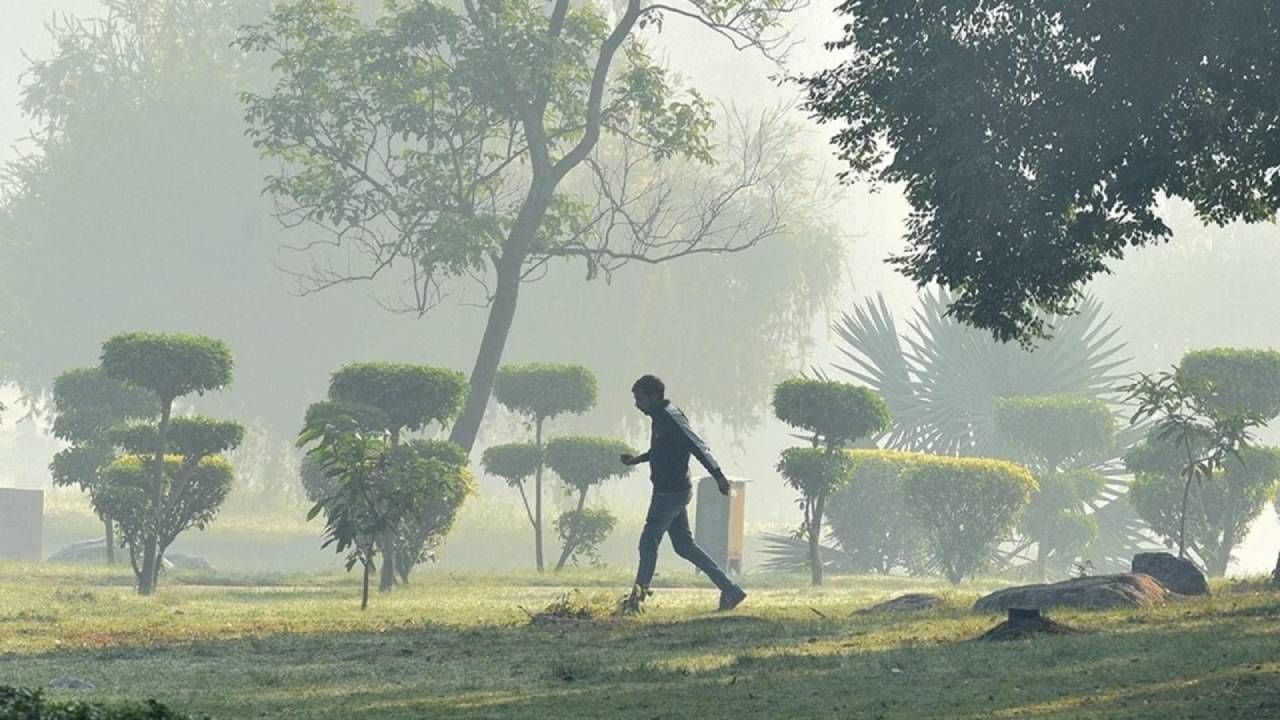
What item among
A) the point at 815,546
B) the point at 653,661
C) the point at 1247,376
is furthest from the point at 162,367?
the point at 1247,376

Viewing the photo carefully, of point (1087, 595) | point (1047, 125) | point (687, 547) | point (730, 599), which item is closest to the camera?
point (1047, 125)

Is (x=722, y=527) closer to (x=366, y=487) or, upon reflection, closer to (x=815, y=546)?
(x=815, y=546)

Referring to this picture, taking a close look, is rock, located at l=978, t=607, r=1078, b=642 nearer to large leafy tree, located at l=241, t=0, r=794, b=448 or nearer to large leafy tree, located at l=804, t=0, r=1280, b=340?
large leafy tree, located at l=804, t=0, r=1280, b=340

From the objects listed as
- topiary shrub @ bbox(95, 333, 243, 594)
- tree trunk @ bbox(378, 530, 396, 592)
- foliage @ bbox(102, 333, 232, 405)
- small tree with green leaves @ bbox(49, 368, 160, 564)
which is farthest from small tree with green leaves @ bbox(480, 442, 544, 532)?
foliage @ bbox(102, 333, 232, 405)

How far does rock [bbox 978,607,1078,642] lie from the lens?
13398 millimetres

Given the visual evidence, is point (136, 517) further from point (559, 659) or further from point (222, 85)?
point (222, 85)

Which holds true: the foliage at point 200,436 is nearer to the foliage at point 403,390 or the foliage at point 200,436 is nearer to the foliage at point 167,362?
the foliage at point 167,362

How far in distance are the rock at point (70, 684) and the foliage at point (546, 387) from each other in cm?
1807

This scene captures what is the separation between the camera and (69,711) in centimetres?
709

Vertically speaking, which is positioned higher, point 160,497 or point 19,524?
point 19,524

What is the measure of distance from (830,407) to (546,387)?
510 centimetres

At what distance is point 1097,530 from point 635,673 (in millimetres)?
26247

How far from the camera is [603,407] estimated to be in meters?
64.2

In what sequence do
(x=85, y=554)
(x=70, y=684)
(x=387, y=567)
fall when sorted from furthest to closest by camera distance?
(x=85, y=554)
(x=387, y=567)
(x=70, y=684)
